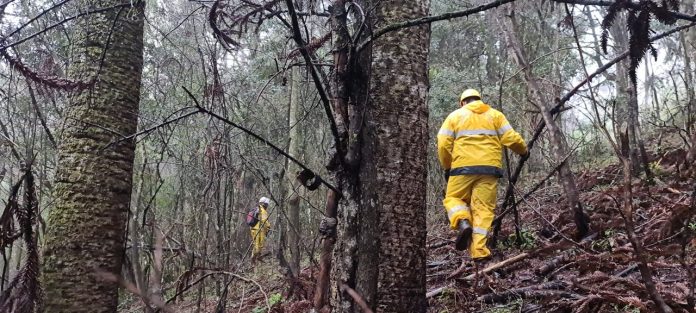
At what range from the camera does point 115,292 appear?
3756 millimetres

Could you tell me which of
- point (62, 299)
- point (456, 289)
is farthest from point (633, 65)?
point (62, 299)

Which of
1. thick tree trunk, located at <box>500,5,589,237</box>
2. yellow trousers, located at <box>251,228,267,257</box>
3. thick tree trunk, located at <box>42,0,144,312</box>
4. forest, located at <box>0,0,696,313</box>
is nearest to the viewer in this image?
forest, located at <box>0,0,696,313</box>

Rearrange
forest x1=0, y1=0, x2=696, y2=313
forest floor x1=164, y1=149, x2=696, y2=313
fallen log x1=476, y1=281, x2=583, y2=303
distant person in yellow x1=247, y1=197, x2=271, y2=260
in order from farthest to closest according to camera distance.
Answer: distant person in yellow x1=247, y1=197, x2=271, y2=260 < fallen log x1=476, y1=281, x2=583, y2=303 < forest floor x1=164, y1=149, x2=696, y2=313 < forest x1=0, y1=0, x2=696, y2=313

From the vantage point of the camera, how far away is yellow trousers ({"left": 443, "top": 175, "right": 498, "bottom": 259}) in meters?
4.85

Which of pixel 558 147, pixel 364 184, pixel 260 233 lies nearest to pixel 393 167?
pixel 364 184

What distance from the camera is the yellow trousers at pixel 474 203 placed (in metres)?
4.85

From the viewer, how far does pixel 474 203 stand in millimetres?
5027

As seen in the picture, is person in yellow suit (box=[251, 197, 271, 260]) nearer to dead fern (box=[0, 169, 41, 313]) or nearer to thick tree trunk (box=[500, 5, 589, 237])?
dead fern (box=[0, 169, 41, 313])

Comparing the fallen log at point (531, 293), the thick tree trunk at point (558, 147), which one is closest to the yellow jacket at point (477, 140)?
the thick tree trunk at point (558, 147)

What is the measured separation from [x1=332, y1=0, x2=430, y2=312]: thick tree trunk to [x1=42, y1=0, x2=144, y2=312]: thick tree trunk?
76.1 inches

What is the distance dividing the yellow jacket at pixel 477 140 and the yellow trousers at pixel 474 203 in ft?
0.42

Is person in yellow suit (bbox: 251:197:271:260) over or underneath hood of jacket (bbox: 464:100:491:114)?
underneath

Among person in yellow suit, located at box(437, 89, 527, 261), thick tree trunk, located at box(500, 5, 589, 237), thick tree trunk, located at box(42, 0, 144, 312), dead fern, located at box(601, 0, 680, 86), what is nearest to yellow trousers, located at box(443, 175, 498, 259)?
person in yellow suit, located at box(437, 89, 527, 261)

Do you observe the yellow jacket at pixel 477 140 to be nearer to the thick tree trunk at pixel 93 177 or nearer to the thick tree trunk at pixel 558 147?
the thick tree trunk at pixel 558 147
